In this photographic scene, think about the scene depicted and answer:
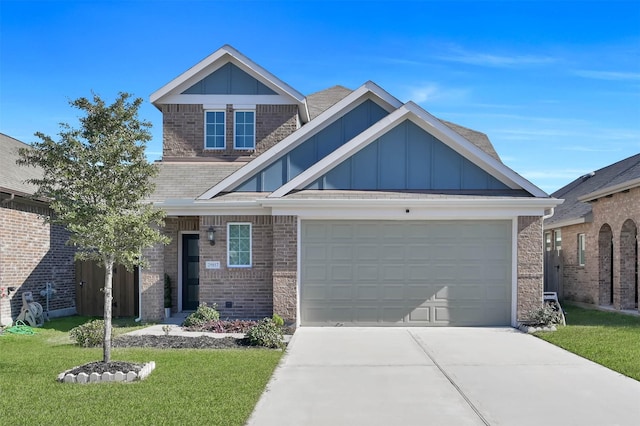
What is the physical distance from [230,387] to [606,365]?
6019 mm

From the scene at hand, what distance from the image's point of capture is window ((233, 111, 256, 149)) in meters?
17.4

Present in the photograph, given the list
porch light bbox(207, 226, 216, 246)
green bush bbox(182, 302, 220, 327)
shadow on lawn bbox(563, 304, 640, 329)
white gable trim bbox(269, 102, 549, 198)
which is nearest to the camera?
green bush bbox(182, 302, 220, 327)

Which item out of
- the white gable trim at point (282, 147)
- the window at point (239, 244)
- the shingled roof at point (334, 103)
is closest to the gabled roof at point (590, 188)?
the shingled roof at point (334, 103)

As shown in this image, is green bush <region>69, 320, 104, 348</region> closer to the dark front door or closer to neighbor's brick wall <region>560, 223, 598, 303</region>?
the dark front door

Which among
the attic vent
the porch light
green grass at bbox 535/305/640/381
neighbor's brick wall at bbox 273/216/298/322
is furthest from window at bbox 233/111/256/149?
the attic vent

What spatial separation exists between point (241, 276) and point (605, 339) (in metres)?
8.31

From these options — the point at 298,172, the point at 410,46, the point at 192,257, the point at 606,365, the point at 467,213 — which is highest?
the point at 410,46

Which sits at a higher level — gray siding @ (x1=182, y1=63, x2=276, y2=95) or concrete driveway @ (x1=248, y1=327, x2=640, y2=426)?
gray siding @ (x1=182, y1=63, x2=276, y2=95)

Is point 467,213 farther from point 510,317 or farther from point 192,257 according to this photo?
point 192,257

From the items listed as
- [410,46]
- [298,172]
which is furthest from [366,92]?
[298,172]

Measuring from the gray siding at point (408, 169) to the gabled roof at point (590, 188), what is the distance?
4.62 m

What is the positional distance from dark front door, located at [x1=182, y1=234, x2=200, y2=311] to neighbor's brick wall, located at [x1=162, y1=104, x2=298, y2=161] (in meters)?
2.97

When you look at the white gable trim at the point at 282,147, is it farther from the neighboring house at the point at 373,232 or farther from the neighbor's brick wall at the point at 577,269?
the neighbor's brick wall at the point at 577,269

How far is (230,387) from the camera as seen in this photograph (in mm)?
7688
